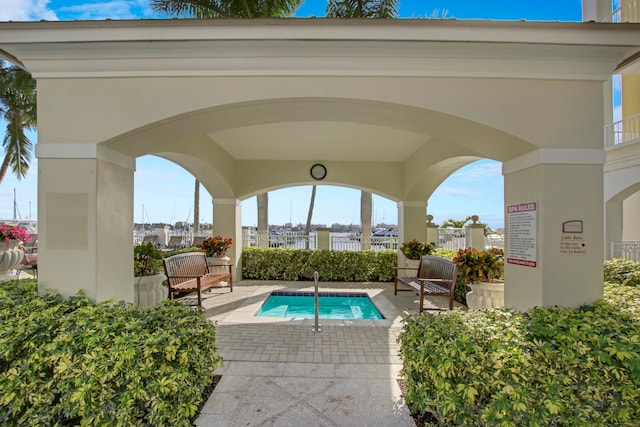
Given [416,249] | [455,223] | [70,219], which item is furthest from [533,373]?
[455,223]

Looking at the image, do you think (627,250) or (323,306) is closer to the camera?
(323,306)

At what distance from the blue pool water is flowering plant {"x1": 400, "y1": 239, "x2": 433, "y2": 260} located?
184 cm

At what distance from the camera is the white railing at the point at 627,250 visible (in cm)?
837

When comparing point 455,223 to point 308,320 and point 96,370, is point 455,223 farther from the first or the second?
point 96,370

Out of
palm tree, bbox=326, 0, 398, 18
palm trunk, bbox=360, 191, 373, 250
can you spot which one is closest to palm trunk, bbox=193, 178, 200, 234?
palm trunk, bbox=360, 191, 373, 250

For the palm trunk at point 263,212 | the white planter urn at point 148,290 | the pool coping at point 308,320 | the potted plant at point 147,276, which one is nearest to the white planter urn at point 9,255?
the potted plant at point 147,276

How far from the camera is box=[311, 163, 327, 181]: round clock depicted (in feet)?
29.6

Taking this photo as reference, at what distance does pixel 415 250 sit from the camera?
8.21 metres

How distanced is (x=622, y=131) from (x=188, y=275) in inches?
551

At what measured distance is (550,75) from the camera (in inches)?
123

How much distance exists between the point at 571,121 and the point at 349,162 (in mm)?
6266

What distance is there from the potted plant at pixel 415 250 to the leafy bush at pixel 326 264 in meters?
0.86

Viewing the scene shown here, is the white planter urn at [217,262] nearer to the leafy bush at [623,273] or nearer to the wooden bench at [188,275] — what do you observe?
the wooden bench at [188,275]

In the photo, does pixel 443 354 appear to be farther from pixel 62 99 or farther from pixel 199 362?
pixel 62 99
